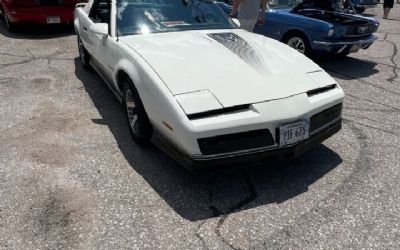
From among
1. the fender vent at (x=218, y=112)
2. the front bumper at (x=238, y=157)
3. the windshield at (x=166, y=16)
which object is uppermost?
the windshield at (x=166, y=16)

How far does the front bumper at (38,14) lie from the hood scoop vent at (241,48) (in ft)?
18.5

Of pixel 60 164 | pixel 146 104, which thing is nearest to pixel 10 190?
pixel 60 164

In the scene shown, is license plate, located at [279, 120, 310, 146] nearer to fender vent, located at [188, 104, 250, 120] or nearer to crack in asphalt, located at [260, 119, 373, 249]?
fender vent, located at [188, 104, 250, 120]

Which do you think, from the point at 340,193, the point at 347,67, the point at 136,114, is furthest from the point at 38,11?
the point at 340,193

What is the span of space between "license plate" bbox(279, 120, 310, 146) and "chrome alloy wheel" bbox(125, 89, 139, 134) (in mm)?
1365

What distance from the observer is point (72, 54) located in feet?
23.2

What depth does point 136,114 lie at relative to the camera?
3428 mm

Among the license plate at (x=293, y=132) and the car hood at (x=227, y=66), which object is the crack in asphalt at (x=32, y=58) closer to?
the car hood at (x=227, y=66)

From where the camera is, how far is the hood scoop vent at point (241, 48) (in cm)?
332

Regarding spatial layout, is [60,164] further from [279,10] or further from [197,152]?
[279,10]

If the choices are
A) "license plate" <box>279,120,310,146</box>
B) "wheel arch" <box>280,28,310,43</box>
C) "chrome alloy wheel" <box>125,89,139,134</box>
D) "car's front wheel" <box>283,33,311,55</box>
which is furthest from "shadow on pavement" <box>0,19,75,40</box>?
"license plate" <box>279,120,310,146</box>

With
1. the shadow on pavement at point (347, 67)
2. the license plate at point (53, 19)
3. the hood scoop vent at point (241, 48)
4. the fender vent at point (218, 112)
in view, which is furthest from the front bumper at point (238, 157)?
the license plate at point (53, 19)

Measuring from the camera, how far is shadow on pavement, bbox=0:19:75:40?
8.45 metres

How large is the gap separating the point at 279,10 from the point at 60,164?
5292 millimetres
